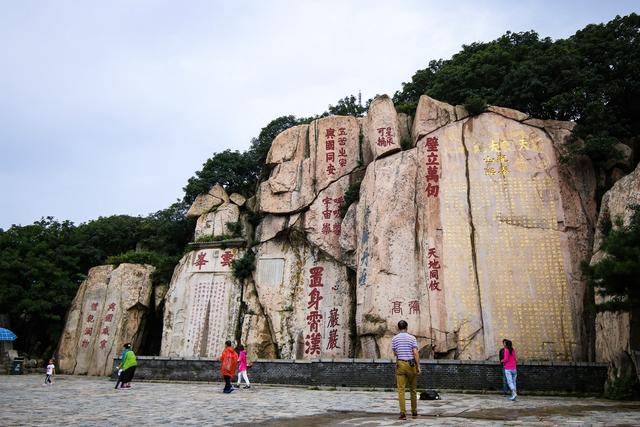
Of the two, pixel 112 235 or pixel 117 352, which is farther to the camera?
pixel 112 235

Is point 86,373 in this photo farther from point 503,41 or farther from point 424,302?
point 503,41

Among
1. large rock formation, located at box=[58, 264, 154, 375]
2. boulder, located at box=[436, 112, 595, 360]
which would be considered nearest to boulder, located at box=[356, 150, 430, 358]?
boulder, located at box=[436, 112, 595, 360]

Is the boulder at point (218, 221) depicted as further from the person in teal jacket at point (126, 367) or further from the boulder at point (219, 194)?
the person in teal jacket at point (126, 367)

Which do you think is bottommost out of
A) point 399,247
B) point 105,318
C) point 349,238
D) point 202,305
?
point 105,318

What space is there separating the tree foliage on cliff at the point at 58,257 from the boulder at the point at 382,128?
26.6 ft

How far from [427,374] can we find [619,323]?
3.73 m

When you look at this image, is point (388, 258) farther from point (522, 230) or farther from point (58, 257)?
point (58, 257)

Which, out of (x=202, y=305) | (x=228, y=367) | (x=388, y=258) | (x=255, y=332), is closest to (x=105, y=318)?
(x=202, y=305)

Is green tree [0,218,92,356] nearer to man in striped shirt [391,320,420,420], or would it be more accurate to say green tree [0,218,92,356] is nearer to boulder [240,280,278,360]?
boulder [240,280,278,360]

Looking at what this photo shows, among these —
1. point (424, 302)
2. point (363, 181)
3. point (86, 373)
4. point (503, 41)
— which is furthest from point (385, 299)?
point (503, 41)

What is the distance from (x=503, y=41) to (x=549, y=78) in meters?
5.77

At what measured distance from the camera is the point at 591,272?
7637 millimetres

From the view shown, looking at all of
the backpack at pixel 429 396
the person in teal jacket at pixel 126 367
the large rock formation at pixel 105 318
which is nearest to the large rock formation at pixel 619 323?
the backpack at pixel 429 396

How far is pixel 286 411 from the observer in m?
6.70
